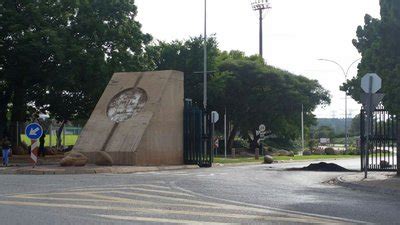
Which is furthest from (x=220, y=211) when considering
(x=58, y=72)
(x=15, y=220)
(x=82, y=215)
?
(x=58, y=72)

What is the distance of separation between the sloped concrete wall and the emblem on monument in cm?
18

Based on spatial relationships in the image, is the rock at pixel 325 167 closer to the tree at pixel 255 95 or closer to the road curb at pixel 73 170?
the road curb at pixel 73 170

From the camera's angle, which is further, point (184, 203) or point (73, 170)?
point (73, 170)

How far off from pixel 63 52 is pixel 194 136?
896 centimetres

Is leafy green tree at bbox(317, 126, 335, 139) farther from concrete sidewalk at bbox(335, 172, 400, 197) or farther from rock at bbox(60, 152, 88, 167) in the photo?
concrete sidewalk at bbox(335, 172, 400, 197)

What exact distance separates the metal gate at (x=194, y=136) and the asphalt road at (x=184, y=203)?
12140 millimetres

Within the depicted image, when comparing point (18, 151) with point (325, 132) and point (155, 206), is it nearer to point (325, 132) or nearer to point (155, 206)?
point (155, 206)

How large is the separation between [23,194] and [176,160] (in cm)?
1604

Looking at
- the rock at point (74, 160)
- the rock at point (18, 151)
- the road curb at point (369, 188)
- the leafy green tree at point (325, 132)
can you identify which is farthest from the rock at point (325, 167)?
the leafy green tree at point (325, 132)

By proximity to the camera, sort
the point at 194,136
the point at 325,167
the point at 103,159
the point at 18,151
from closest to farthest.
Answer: the point at 103,159, the point at 325,167, the point at 194,136, the point at 18,151

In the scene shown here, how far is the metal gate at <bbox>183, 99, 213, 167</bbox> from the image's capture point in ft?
96.3

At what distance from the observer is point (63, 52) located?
105 feet

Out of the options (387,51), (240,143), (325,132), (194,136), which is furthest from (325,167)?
(325,132)

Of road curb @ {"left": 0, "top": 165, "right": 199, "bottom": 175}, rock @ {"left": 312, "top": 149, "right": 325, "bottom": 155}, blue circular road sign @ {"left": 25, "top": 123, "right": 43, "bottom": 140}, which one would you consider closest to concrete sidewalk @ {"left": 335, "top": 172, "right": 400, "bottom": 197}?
road curb @ {"left": 0, "top": 165, "right": 199, "bottom": 175}
